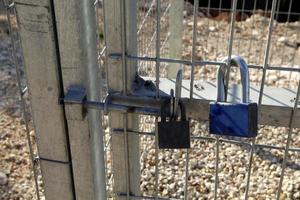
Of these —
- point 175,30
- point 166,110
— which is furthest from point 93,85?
point 175,30

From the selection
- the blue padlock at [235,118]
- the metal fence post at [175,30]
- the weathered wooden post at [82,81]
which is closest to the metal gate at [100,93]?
the weathered wooden post at [82,81]

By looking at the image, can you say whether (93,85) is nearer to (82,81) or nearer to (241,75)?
(82,81)

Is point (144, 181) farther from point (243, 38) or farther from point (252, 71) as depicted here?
point (243, 38)

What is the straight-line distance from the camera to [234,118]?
114 centimetres

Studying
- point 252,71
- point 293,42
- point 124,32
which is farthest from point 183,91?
point 293,42

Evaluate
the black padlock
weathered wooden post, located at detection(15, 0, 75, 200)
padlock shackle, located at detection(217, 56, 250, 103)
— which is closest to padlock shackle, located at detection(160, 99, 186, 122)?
the black padlock

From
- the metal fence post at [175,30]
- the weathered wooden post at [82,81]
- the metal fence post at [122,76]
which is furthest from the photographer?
the metal fence post at [175,30]

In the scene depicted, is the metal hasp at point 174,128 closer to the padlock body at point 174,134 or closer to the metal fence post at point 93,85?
the padlock body at point 174,134

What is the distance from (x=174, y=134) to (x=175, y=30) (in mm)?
1741

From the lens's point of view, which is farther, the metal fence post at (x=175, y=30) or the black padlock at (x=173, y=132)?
the metal fence post at (x=175, y=30)

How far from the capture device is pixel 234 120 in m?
1.14

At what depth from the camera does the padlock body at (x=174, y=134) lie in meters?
1.15

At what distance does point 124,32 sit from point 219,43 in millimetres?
2823

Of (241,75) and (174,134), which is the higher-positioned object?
(241,75)
